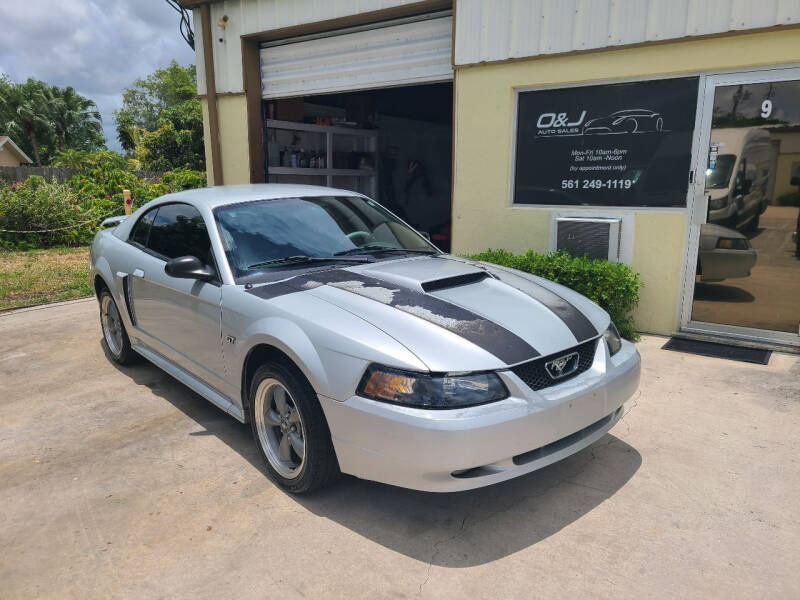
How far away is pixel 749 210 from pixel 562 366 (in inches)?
144

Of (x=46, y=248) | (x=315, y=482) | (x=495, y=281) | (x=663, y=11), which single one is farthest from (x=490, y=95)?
(x=46, y=248)

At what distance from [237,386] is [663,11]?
195 inches

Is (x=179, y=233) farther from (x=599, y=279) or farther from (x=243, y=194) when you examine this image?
(x=599, y=279)

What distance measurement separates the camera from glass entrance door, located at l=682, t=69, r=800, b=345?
16.8 feet

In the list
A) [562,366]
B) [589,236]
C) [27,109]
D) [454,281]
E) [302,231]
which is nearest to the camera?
[562,366]

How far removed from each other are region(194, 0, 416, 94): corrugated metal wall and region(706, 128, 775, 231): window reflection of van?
4.29m

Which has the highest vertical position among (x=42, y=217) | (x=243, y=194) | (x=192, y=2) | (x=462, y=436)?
(x=192, y=2)

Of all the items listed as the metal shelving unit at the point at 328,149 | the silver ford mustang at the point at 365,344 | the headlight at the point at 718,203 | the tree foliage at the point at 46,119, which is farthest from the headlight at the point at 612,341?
the tree foliage at the point at 46,119

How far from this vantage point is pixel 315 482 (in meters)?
2.89

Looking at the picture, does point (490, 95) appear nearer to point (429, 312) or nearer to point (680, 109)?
point (680, 109)

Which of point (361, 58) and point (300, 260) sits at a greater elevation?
point (361, 58)

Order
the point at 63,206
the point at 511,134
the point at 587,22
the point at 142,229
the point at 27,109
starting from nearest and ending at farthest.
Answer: the point at 142,229, the point at 587,22, the point at 511,134, the point at 63,206, the point at 27,109

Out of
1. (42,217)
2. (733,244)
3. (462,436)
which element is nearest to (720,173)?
(733,244)

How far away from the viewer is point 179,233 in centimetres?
407
